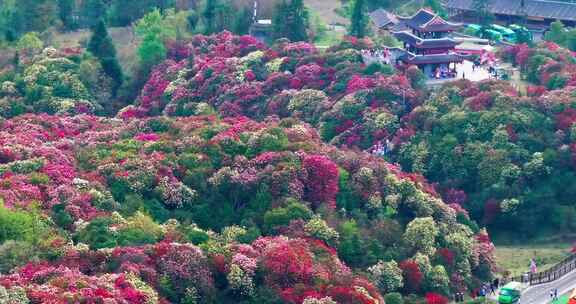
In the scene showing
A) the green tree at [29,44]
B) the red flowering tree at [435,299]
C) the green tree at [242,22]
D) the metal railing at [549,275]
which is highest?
the green tree at [242,22]

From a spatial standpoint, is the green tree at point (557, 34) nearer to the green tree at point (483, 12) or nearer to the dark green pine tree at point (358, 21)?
the green tree at point (483, 12)

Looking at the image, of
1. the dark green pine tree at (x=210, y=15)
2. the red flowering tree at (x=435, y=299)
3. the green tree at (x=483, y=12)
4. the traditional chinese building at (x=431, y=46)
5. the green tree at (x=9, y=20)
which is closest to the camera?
the red flowering tree at (x=435, y=299)

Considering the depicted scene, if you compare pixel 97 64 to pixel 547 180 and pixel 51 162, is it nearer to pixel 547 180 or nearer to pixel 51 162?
pixel 51 162

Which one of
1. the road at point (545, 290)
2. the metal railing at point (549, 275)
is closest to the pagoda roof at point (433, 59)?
the metal railing at point (549, 275)

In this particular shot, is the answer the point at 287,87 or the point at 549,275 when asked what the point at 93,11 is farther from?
the point at 549,275

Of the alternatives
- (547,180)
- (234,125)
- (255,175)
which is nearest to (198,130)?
(234,125)

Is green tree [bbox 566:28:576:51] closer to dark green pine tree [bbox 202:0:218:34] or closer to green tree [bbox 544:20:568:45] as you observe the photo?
green tree [bbox 544:20:568:45]
